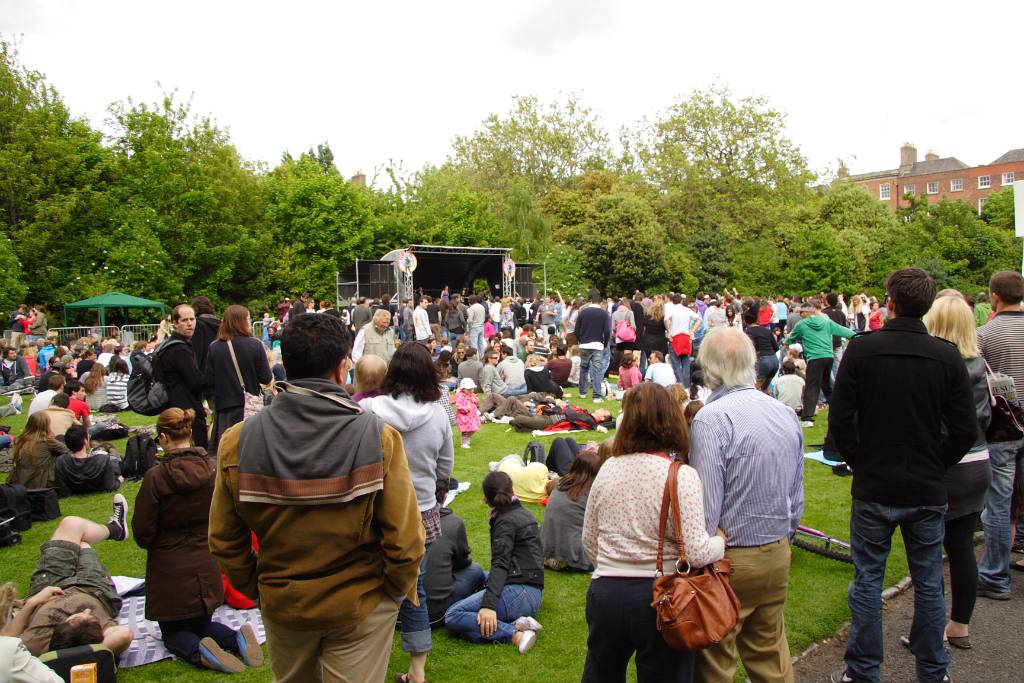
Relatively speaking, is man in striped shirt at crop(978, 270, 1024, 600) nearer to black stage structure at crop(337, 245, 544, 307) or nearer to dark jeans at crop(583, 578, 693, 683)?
dark jeans at crop(583, 578, 693, 683)

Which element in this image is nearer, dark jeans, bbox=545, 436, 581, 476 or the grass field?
the grass field

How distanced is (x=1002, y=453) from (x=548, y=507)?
2967mm

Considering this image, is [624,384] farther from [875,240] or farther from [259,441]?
[875,240]

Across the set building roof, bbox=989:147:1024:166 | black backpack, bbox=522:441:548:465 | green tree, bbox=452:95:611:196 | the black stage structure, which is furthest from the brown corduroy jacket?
building roof, bbox=989:147:1024:166

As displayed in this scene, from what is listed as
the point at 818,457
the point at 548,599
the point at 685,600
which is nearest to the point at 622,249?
the point at 818,457

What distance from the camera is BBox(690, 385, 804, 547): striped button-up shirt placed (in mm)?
2893

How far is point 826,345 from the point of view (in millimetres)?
10672

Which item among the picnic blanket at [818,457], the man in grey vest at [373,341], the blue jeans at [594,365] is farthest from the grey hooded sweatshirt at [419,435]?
the blue jeans at [594,365]

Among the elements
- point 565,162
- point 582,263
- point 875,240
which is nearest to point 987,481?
point 582,263

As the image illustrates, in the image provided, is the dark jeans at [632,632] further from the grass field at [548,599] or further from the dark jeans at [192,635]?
the dark jeans at [192,635]

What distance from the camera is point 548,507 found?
17.9ft

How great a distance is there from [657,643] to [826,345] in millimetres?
9070

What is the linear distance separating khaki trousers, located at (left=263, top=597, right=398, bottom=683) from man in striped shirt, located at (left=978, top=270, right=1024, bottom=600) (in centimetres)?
412

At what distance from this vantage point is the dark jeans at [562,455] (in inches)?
297
